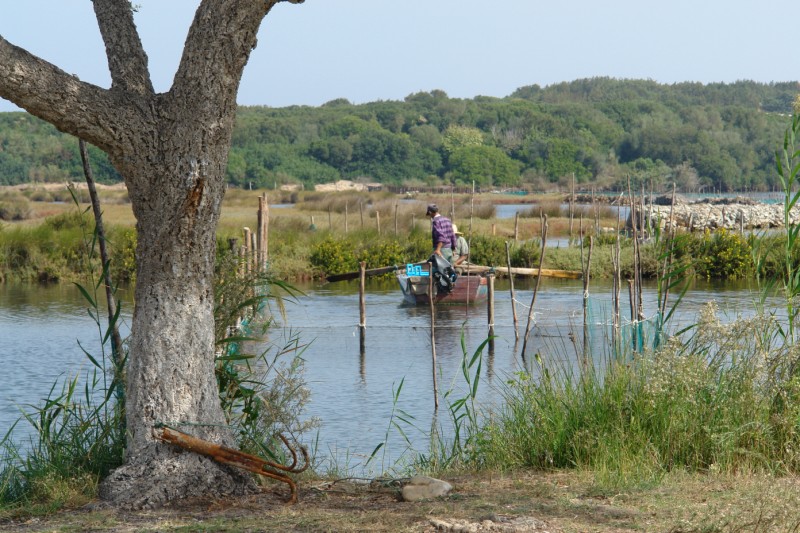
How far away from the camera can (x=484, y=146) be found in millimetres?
115938

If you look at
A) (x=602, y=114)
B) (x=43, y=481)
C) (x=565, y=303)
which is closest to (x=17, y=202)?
(x=565, y=303)

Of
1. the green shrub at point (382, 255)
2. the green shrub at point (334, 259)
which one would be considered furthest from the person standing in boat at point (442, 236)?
the green shrub at point (334, 259)

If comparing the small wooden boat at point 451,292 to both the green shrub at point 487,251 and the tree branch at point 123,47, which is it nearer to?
the green shrub at point 487,251

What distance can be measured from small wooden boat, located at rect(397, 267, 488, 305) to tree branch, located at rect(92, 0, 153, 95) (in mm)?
14619

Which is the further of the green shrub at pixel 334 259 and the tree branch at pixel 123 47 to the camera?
the green shrub at pixel 334 259

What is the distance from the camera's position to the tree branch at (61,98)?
4727mm

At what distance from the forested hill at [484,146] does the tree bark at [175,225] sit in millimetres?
93405

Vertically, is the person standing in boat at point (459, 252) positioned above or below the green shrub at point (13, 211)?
below

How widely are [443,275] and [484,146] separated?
320ft

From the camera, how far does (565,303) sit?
21906 millimetres

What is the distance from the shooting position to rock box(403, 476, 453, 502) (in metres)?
5.07

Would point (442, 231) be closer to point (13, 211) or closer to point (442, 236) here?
point (442, 236)

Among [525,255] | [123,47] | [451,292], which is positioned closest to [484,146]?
[525,255]

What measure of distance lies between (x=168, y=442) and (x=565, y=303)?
17.4m
